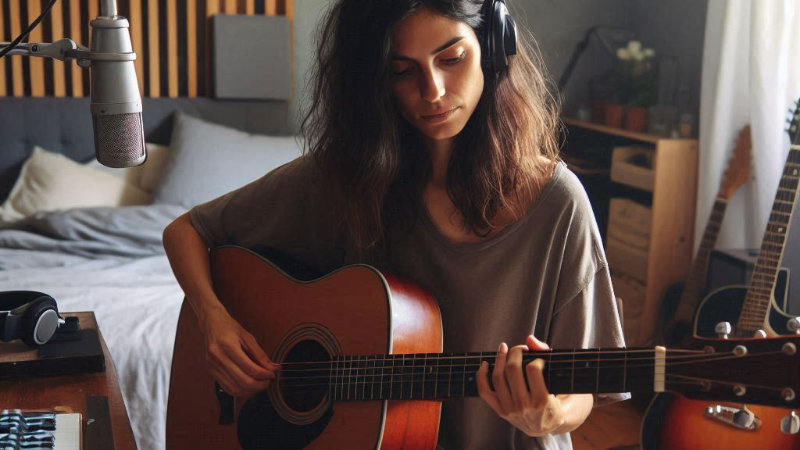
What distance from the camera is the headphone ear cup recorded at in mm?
1441

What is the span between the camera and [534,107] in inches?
58.1

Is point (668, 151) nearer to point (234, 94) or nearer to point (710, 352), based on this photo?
point (234, 94)

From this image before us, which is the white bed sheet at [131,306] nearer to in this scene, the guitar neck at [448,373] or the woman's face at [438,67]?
the guitar neck at [448,373]

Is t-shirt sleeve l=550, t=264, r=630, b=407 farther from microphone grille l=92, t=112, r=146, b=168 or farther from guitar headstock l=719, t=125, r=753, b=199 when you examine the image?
guitar headstock l=719, t=125, r=753, b=199

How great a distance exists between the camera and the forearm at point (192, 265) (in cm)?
156

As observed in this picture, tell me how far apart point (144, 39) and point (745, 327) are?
8.14 feet

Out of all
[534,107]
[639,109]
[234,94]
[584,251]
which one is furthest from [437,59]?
[234,94]

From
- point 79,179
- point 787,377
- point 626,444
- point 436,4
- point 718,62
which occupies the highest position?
point 436,4

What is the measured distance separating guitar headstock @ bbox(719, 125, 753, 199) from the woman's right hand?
1900 millimetres

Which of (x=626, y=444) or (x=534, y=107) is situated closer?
(x=534, y=107)

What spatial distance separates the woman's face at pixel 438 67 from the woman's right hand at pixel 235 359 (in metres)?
0.47

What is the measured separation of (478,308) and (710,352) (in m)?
0.45

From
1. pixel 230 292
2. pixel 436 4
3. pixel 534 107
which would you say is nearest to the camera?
pixel 436 4

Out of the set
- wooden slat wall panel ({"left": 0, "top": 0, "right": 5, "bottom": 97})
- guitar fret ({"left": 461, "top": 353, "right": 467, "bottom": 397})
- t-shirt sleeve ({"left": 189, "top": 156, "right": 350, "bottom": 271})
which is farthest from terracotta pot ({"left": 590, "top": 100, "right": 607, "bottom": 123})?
guitar fret ({"left": 461, "top": 353, "right": 467, "bottom": 397})
